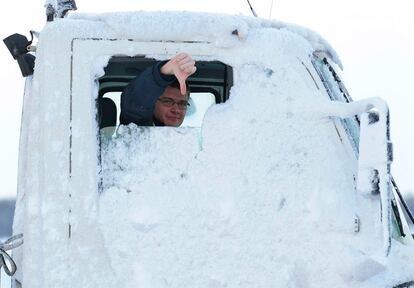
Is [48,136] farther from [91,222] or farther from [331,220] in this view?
[331,220]

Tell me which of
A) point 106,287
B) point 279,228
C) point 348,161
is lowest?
point 106,287

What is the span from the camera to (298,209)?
308 cm

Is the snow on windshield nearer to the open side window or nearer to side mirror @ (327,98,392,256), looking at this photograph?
side mirror @ (327,98,392,256)

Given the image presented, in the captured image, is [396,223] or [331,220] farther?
[396,223]

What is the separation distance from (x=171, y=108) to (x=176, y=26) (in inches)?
21.2

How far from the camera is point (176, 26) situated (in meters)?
3.22

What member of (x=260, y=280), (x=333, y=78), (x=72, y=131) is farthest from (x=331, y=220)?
(x=72, y=131)

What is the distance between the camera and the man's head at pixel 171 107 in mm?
3627

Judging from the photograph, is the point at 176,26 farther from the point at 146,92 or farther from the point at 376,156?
the point at 376,156

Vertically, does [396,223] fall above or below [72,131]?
below

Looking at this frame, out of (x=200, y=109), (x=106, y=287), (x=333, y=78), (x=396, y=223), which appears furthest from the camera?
(x=200, y=109)

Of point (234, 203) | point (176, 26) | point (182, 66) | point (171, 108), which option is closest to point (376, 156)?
point (234, 203)

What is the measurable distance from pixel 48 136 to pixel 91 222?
1.14 feet

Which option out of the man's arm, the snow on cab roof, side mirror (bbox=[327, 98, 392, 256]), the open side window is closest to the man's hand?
the man's arm
